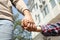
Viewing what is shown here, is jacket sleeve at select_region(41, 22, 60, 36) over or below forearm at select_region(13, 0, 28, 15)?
below

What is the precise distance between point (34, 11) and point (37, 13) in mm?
1317

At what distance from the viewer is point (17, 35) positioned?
1894cm

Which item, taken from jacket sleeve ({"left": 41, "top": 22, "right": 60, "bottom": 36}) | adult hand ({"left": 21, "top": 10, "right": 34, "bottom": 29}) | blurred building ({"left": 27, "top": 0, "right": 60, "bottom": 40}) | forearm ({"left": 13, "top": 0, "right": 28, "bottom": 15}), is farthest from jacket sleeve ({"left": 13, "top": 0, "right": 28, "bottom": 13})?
blurred building ({"left": 27, "top": 0, "right": 60, "bottom": 40})

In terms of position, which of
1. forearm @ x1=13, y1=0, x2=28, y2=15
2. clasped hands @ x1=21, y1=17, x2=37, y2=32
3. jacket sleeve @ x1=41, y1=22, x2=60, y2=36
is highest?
forearm @ x1=13, y1=0, x2=28, y2=15

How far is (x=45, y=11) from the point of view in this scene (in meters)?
23.1

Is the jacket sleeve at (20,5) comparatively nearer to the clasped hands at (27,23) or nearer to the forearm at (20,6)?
the forearm at (20,6)

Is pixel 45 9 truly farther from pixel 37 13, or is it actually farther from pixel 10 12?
pixel 10 12

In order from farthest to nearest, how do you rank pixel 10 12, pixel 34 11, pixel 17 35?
1. pixel 34 11
2. pixel 17 35
3. pixel 10 12

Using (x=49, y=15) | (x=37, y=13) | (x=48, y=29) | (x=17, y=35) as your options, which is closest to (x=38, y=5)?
(x=37, y=13)

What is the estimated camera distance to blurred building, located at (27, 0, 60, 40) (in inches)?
750

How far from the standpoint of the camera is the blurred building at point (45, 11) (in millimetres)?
19048

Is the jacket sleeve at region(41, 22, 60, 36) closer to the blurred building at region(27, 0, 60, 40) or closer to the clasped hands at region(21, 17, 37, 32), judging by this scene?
the clasped hands at region(21, 17, 37, 32)

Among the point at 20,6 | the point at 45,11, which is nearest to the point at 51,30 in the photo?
the point at 20,6

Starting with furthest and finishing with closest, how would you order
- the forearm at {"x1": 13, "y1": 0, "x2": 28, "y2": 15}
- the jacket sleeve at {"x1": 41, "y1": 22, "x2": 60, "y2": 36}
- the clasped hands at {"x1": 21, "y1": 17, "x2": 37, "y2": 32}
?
the jacket sleeve at {"x1": 41, "y1": 22, "x2": 60, "y2": 36}
the forearm at {"x1": 13, "y1": 0, "x2": 28, "y2": 15}
the clasped hands at {"x1": 21, "y1": 17, "x2": 37, "y2": 32}
